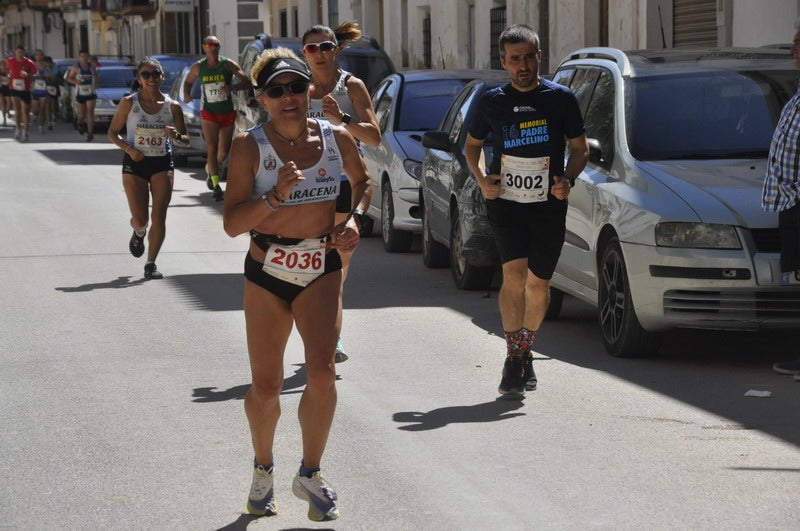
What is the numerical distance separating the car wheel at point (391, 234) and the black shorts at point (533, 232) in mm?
6567

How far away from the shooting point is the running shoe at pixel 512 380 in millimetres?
8273

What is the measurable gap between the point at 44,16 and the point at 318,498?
84328mm

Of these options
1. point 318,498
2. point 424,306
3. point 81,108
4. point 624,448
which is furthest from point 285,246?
point 81,108

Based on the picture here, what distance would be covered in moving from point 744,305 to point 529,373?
1297 mm

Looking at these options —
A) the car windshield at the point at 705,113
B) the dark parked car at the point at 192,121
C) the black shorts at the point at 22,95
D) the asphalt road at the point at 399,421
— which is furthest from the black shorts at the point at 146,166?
the black shorts at the point at 22,95

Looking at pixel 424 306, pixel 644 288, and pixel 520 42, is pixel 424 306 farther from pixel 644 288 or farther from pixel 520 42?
pixel 520 42

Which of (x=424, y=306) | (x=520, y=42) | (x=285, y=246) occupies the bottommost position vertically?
(x=424, y=306)

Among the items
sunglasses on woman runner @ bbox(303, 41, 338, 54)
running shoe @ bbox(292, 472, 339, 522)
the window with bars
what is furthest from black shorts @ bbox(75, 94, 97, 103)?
running shoe @ bbox(292, 472, 339, 522)

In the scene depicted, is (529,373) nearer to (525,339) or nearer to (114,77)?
(525,339)

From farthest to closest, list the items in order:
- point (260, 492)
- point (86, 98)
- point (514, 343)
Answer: point (86, 98), point (514, 343), point (260, 492)

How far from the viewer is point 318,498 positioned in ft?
19.2

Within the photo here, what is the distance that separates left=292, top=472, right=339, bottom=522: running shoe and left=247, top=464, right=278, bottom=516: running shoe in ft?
0.46

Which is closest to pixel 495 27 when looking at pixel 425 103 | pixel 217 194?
pixel 217 194

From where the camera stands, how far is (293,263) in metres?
5.83
